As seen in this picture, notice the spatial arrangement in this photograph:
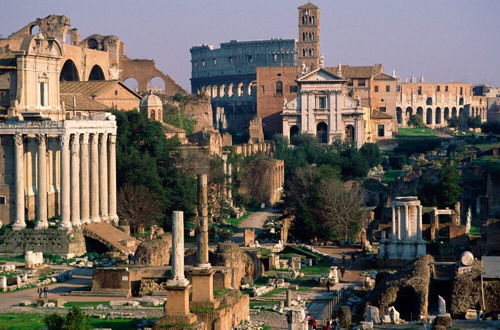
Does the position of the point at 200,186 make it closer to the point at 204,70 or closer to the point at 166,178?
the point at 166,178

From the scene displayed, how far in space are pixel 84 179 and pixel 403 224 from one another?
14.5 m

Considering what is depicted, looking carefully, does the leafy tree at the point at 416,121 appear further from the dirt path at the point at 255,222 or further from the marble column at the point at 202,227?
the marble column at the point at 202,227

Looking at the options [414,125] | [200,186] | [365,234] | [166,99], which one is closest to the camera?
[200,186]

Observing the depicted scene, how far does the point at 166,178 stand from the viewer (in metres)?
67.3

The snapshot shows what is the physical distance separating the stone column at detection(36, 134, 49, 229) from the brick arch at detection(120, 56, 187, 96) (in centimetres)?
5688

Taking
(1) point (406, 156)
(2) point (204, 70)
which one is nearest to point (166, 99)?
(1) point (406, 156)

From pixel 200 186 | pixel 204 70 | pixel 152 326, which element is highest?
pixel 204 70

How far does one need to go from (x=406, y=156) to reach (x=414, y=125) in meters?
48.9

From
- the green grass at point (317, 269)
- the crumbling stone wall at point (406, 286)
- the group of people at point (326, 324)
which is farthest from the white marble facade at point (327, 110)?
the group of people at point (326, 324)

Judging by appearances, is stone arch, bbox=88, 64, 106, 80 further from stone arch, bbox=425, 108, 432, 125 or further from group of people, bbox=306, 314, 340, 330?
stone arch, bbox=425, 108, 432, 125

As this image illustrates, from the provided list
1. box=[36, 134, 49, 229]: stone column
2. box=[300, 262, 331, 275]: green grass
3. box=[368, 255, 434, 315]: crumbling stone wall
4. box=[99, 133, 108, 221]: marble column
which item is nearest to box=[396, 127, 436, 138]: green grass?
box=[99, 133, 108, 221]: marble column

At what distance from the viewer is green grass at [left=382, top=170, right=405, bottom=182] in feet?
300

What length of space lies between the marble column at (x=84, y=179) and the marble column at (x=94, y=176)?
82 centimetres

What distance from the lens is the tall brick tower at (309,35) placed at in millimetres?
133375
